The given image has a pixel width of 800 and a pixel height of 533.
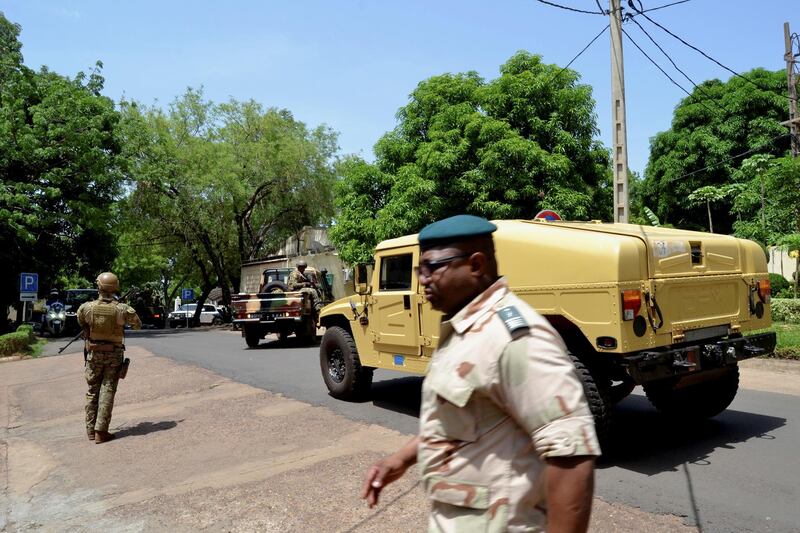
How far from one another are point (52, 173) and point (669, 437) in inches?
888

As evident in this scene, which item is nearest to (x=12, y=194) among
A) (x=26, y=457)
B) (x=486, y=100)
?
(x=486, y=100)

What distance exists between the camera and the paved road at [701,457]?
13.5 ft

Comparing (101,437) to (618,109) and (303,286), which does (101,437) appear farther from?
(618,109)

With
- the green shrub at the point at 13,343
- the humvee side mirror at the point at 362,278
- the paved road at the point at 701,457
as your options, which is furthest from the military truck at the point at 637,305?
the green shrub at the point at 13,343

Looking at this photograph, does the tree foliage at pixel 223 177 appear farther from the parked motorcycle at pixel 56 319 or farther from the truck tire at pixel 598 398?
the truck tire at pixel 598 398

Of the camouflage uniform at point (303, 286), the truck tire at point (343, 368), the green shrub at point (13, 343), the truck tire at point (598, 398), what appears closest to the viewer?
the truck tire at point (598, 398)

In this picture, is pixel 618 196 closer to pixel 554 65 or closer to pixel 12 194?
pixel 554 65

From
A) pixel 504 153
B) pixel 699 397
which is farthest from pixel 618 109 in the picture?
pixel 699 397

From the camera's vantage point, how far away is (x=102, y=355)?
263 inches

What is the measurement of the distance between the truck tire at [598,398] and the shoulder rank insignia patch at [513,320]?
317 centimetres

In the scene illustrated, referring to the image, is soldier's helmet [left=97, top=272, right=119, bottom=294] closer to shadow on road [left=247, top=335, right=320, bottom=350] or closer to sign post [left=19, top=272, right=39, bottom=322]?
shadow on road [left=247, top=335, right=320, bottom=350]

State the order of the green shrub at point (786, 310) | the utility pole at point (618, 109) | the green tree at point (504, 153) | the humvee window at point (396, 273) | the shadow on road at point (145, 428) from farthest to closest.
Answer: the green tree at point (504, 153), the green shrub at point (786, 310), the utility pole at point (618, 109), the shadow on road at point (145, 428), the humvee window at point (396, 273)

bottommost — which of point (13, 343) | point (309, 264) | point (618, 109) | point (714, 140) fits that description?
point (13, 343)

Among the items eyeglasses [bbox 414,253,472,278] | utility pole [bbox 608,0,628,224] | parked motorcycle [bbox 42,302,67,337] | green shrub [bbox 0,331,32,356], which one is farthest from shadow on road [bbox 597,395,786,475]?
parked motorcycle [bbox 42,302,67,337]
